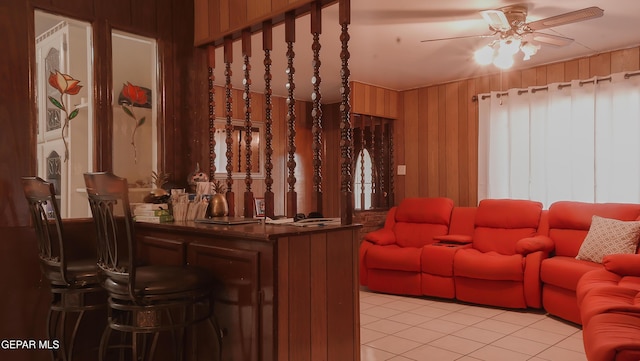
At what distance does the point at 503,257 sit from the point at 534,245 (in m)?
0.29

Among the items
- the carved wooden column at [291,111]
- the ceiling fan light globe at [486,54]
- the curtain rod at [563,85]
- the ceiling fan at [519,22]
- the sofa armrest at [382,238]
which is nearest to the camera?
the carved wooden column at [291,111]

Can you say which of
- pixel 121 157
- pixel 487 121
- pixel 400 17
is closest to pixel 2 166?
pixel 121 157

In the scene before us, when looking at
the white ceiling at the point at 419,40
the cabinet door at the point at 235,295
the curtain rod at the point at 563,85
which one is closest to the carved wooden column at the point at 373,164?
the white ceiling at the point at 419,40

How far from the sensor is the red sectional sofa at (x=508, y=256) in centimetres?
338

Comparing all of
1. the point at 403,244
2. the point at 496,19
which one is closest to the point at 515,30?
the point at 496,19

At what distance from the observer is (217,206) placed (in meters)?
2.62

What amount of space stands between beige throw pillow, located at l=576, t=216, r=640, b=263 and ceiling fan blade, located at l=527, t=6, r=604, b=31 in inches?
67.7

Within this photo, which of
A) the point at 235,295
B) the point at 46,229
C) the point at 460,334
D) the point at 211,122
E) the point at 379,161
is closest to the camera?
the point at 235,295

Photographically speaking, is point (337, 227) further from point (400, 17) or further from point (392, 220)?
point (392, 220)

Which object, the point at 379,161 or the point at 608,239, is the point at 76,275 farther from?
the point at 379,161

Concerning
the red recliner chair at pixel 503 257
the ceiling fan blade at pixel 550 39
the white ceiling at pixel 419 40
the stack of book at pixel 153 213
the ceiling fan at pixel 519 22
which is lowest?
the red recliner chair at pixel 503 257

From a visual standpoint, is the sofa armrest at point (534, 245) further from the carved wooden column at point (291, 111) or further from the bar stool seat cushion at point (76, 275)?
the bar stool seat cushion at point (76, 275)

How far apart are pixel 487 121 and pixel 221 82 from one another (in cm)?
316

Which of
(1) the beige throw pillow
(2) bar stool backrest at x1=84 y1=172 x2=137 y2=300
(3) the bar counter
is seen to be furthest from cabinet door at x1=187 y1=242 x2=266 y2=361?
(1) the beige throw pillow
